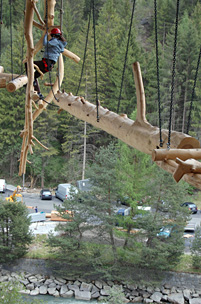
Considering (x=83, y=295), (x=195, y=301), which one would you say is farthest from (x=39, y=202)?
(x=195, y=301)

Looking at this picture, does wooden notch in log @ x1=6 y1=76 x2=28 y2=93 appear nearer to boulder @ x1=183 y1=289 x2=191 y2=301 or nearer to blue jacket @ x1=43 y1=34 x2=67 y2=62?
blue jacket @ x1=43 y1=34 x2=67 y2=62

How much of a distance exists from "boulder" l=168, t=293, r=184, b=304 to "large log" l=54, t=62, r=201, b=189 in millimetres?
9924

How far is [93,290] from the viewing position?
12203 mm

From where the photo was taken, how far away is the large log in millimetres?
2226

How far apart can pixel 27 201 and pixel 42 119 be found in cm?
516

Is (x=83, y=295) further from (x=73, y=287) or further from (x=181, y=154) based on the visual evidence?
(x=181, y=154)

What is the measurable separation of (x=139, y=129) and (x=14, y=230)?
35.6ft

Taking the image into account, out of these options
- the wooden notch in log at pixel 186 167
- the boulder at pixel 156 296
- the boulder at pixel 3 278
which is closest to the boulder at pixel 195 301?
the boulder at pixel 156 296

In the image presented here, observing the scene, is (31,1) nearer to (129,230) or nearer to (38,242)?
(129,230)

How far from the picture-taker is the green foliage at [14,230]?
12.6 metres

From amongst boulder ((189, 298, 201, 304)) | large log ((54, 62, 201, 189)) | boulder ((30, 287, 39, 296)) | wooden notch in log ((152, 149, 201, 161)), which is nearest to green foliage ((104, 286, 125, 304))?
boulder ((189, 298, 201, 304))

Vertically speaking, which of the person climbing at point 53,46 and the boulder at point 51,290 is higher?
the person climbing at point 53,46

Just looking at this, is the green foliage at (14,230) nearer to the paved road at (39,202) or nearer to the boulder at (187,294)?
the paved road at (39,202)

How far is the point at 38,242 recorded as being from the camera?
552 inches
